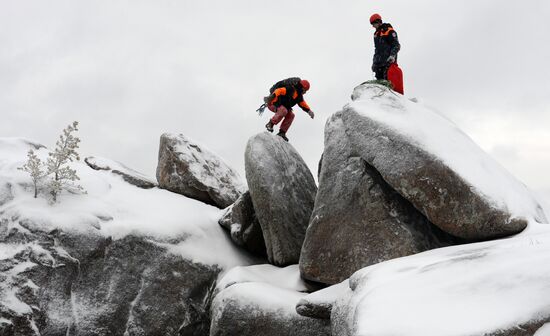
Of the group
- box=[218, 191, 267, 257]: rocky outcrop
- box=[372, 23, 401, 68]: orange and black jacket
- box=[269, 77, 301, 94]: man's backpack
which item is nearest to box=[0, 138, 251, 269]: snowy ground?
box=[218, 191, 267, 257]: rocky outcrop

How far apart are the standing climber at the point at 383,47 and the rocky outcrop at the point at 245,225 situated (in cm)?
429

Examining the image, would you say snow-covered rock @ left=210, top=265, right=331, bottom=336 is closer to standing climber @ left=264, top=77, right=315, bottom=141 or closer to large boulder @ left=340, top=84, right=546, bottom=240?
large boulder @ left=340, top=84, right=546, bottom=240

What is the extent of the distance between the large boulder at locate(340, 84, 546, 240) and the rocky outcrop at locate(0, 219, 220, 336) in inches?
182

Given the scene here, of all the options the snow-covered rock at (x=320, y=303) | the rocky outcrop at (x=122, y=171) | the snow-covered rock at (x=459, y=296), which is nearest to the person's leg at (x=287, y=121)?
the rocky outcrop at (x=122, y=171)

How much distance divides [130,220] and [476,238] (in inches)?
274

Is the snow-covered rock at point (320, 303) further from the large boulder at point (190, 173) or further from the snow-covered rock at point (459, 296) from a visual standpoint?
the large boulder at point (190, 173)

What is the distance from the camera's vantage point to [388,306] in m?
5.64

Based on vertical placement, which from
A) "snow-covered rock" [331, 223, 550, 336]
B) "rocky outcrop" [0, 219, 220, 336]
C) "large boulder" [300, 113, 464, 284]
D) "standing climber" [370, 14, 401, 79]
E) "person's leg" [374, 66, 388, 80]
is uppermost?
"standing climber" [370, 14, 401, 79]

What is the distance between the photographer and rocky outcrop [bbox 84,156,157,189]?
13.8 metres

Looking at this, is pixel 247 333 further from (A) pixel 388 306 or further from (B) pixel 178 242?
(A) pixel 388 306

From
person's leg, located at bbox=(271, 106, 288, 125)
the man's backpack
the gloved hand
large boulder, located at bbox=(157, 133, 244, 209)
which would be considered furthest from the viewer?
the man's backpack

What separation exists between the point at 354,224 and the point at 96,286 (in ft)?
17.2

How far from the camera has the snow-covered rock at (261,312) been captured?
9.17 meters

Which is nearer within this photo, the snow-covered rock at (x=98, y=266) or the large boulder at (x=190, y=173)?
the snow-covered rock at (x=98, y=266)
